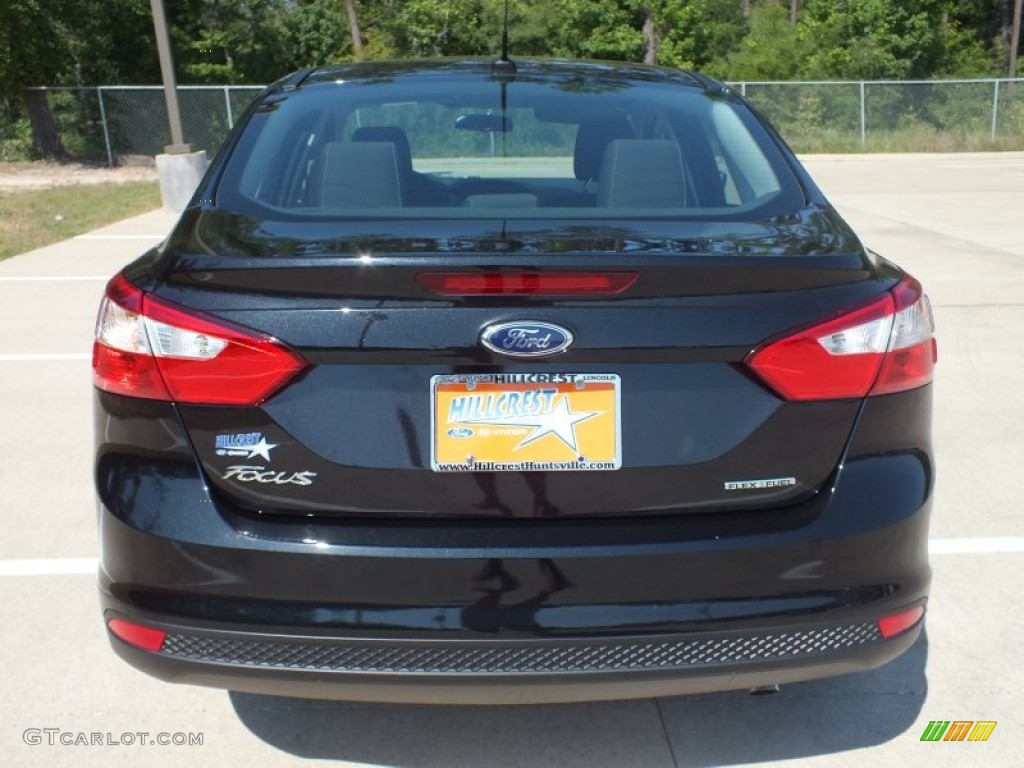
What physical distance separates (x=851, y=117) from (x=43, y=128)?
19.8 m

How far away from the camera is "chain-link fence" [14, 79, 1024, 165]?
88.9ft

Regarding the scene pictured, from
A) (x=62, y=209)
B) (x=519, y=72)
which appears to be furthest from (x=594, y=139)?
(x=62, y=209)

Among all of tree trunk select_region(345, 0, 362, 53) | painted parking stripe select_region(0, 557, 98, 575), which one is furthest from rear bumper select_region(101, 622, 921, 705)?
tree trunk select_region(345, 0, 362, 53)

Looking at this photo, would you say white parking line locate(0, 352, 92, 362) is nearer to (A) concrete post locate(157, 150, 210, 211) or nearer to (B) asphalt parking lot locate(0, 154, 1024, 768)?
(B) asphalt parking lot locate(0, 154, 1024, 768)

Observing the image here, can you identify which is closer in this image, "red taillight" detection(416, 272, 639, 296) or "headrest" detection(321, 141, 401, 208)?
"red taillight" detection(416, 272, 639, 296)

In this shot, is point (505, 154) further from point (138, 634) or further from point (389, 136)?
point (138, 634)

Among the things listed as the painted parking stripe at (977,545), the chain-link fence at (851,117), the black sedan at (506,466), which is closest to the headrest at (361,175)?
the black sedan at (506,466)

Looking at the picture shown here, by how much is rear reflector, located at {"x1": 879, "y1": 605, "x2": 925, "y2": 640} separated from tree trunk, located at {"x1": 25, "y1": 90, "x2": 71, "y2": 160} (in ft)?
92.2

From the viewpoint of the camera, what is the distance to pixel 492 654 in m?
2.19

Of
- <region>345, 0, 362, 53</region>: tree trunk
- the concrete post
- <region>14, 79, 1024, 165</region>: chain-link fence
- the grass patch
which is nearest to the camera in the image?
the grass patch

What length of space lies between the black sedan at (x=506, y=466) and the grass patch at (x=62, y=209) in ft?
31.3

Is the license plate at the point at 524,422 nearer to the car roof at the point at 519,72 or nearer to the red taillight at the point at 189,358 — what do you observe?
the red taillight at the point at 189,358

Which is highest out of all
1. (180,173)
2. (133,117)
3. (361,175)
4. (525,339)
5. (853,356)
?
(361,175)

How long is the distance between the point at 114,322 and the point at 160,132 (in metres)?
26.2
